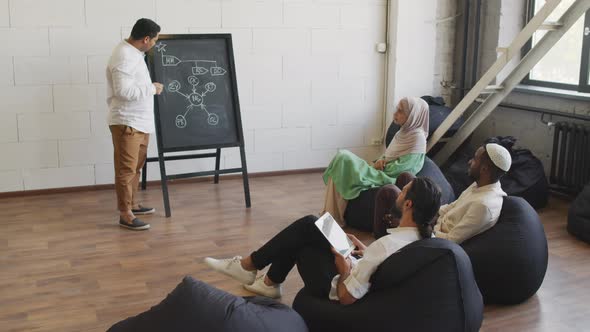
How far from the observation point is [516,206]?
3.67 metres

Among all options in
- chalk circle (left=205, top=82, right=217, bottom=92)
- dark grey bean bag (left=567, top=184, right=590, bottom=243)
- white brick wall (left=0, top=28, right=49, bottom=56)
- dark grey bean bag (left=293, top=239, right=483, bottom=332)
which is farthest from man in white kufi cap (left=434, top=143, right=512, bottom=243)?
white brick wall (left=0, top=28, right=49, bottom=56)

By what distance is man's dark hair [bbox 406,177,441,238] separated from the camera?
110 inches

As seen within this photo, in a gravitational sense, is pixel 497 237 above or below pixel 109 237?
above

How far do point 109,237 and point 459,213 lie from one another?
2.43 m

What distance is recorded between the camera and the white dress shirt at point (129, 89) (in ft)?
15.6

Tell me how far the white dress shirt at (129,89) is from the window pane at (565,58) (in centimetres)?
352

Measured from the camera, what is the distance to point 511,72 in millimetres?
5742

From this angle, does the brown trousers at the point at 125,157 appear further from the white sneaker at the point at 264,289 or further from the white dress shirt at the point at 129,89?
the white sneaker at the point at 264,289

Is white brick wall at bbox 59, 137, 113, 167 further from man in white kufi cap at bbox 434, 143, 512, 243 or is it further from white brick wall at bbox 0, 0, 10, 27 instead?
man in white kufi cap at bbox 434, 143, 512, 243

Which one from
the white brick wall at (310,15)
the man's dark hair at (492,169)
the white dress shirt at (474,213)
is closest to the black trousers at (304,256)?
the white dress shirt at (474,213)

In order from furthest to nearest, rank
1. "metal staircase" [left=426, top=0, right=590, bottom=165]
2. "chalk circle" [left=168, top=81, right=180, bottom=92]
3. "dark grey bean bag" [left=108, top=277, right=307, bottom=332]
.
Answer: "chalk circle" [left=168, top=81, right=180, bottom=92] < "metal staircase" [left=426, top=0, right=590, bottom=165] < "dark grey bean bag" [left=108, top=277, right=307, bottom=332]

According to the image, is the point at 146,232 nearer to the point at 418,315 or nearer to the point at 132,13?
the point at 132,13

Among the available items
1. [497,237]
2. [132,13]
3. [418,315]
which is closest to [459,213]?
[497,237]

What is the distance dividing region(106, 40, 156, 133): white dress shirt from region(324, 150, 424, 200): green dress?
141 cm
